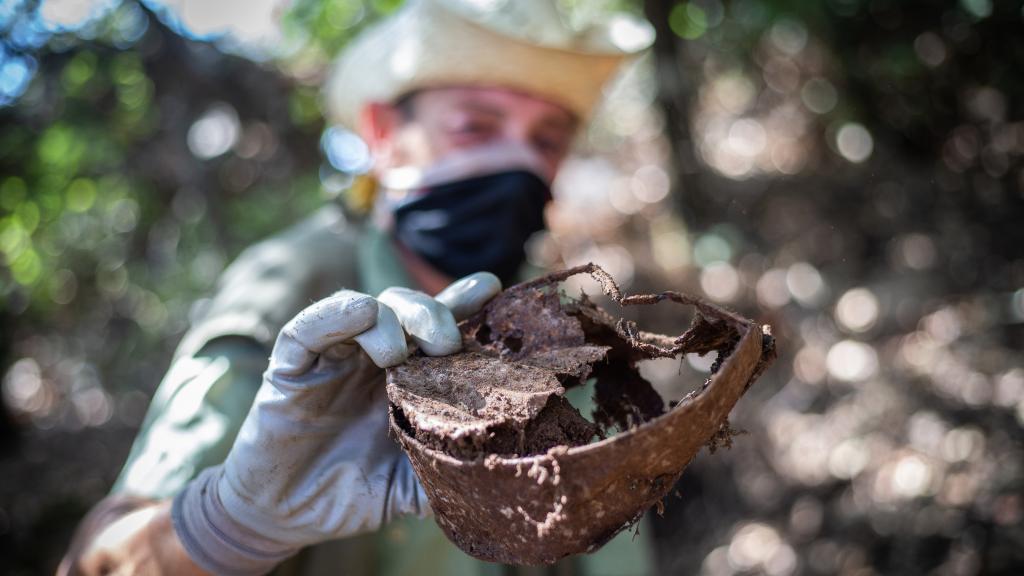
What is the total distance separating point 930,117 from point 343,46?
2.67 meters

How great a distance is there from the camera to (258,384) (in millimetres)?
1640

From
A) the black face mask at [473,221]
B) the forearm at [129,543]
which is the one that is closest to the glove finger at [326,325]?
the forearm at [129,543]

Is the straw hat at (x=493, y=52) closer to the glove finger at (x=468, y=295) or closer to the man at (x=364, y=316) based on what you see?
the man at (x=364, y=316)

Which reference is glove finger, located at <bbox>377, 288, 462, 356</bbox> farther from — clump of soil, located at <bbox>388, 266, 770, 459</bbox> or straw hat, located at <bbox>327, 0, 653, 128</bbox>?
straw hat, located at <bbox>327, 0, 653, 128</bbox>

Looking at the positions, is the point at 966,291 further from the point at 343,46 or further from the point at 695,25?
the point at 343,46

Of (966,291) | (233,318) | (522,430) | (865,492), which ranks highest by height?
(522,430)

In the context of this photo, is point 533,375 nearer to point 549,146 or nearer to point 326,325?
point 326,325

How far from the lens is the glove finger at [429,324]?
1.18 metres

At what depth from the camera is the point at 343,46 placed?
3447 mm

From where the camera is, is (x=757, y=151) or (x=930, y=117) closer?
(x=930, y=117)

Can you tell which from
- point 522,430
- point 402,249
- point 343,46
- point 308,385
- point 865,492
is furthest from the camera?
point 343,46

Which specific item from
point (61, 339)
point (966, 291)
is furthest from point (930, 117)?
point (61, 339)

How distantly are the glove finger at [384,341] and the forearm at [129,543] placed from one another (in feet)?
1.77

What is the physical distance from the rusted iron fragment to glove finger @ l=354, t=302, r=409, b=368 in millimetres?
23
